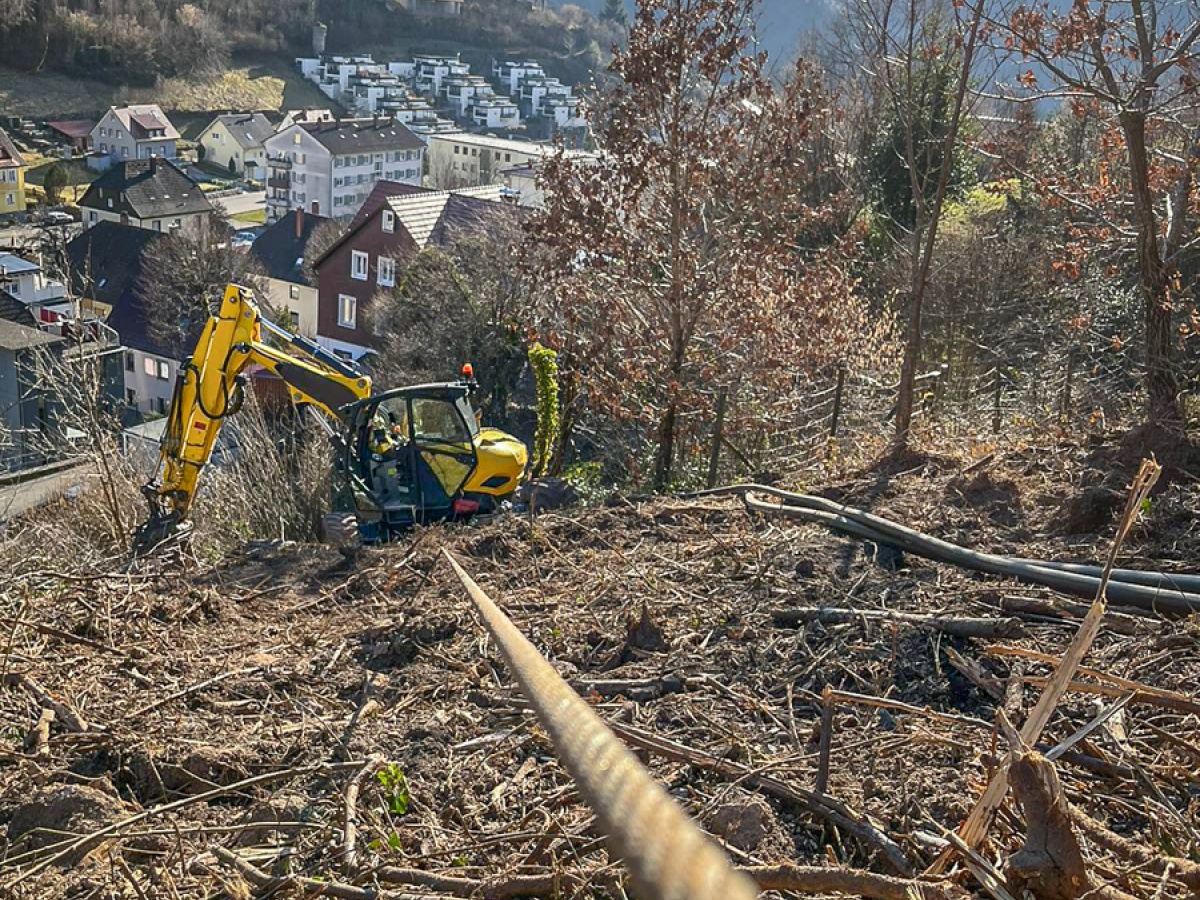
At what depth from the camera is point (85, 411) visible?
459 inches

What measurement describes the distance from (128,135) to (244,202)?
23.1 ft

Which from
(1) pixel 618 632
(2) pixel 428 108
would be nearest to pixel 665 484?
(1) pixel 618 632

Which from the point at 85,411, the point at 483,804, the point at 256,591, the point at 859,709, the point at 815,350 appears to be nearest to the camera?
the point at 483,804

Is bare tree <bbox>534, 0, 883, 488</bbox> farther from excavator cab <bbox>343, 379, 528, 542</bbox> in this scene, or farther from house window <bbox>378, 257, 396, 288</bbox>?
house window <bbox>378, 257, 396, 288</bbox>

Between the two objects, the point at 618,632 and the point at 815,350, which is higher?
the point at 815,350

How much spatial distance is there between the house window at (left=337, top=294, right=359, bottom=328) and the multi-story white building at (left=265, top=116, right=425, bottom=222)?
81.1 ft

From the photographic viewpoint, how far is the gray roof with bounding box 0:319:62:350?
25989 mm

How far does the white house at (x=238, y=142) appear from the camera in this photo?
68.4 m

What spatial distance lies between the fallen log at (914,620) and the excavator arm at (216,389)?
7.43 m

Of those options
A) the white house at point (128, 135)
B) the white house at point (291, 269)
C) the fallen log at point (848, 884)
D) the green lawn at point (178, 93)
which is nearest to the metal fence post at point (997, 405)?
the fallen log at point (848, 884)

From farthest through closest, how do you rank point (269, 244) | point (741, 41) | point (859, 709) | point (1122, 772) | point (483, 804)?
point (269, 244), point (741, 41), point (859, 709), point (483, 804), point (1122, 772)

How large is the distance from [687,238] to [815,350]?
188 cm

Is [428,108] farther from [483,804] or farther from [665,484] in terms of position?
[483,804]

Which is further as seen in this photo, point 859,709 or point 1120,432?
point 1120,432
